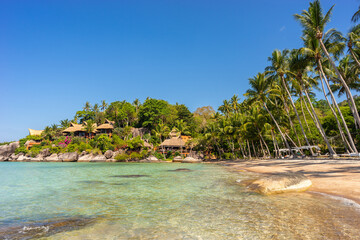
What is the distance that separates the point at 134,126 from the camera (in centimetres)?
5922

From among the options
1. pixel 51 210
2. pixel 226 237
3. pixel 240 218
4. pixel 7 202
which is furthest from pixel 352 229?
pixel 7 202

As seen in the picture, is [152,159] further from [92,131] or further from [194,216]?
[194,216]

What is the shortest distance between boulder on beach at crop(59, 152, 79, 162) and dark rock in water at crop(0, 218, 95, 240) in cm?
4668

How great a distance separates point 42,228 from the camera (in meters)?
4.54

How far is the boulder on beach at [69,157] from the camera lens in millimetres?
45500

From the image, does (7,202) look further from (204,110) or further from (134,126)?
(204,110)

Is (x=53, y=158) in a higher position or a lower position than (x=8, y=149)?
lower

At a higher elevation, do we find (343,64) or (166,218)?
(343,64)

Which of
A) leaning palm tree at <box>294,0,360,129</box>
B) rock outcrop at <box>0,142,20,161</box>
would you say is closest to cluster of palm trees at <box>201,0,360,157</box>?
leaning palm tree at <box>294,0,360,129</box>

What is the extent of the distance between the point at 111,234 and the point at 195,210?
2.63 meters

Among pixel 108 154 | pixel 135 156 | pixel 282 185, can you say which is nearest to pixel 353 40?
pixel 282 185

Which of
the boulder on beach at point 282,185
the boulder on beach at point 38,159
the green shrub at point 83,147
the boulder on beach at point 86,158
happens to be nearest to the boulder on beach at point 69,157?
the boulder on beach at point 86,158

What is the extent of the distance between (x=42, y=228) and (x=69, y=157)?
47.7 meters

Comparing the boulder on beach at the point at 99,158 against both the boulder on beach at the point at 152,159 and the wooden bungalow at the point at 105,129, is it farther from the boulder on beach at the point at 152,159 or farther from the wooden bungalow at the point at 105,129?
the boulder on beach at the point at 152,159
